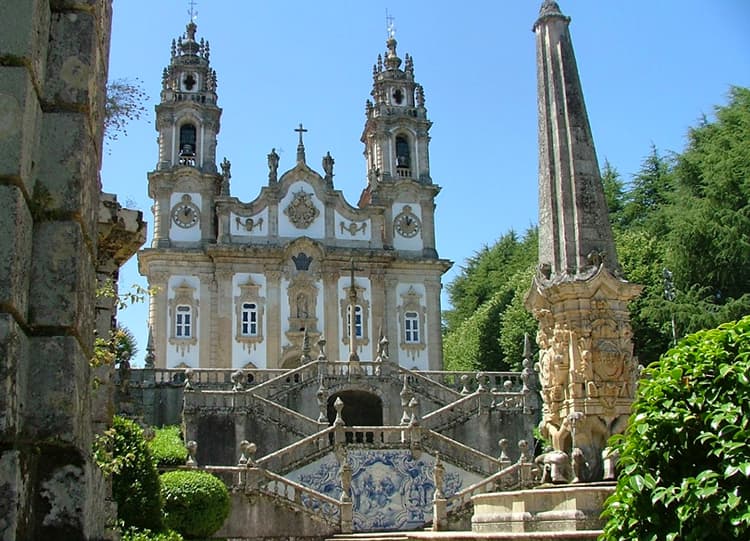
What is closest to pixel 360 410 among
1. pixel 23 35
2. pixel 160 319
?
pixel 160 319

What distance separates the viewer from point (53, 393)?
3.29 m

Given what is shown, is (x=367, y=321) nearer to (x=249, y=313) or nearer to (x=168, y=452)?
(x=249, y=313)

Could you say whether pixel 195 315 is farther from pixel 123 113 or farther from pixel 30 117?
pixel 30 117

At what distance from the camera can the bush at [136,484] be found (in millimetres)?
10258

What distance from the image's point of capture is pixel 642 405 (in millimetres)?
6070

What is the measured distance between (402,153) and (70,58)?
127 feet

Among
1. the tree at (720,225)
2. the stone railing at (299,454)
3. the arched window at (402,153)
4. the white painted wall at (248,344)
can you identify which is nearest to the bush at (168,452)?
the stone railing at (299,454)

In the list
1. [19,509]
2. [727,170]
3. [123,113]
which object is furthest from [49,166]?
[727,170]

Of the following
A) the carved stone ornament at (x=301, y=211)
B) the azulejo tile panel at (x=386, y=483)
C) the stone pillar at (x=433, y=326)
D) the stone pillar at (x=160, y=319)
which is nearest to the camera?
the azulejo tile panel at (x=386, y=483)

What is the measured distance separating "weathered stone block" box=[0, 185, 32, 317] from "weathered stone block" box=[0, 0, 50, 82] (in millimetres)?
496

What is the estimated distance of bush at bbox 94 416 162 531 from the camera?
10.3m

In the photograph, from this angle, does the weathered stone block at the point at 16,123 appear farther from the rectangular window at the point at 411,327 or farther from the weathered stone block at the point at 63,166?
the rectangular window at the point at 411,327

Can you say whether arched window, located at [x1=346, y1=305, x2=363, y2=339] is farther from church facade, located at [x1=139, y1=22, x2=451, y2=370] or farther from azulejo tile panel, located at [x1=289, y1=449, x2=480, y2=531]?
azulejo tile panel, located at [x1=289, y1=449, x2=480, y2=531]

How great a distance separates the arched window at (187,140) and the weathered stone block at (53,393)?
37.5m
